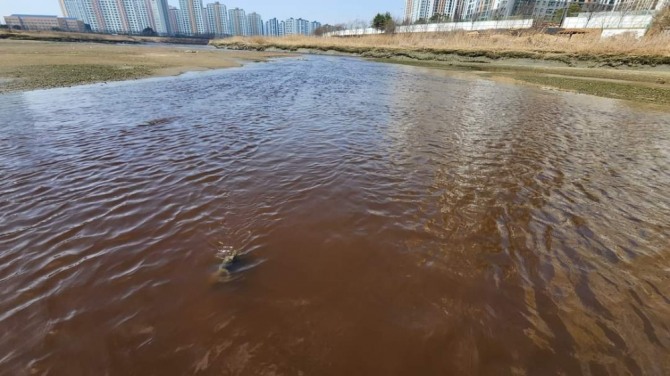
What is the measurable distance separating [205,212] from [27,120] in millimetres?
9916

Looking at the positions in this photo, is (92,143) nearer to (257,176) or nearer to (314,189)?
(257,176)

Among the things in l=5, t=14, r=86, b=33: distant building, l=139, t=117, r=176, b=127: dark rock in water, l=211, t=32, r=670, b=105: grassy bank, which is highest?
l=5, t=14, r=86, b=33: distant building

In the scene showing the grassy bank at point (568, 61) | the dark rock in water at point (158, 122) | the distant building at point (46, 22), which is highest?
the distant building at point (46, 22)

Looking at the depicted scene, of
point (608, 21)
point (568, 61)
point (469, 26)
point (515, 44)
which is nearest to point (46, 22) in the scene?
point (469, 26)

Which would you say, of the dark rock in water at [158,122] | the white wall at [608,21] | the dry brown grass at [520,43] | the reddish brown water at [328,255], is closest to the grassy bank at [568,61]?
the dry brown grass at [520,43]

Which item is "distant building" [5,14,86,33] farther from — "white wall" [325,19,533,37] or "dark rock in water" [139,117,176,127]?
"dark rock in water" [139,117,176,127]

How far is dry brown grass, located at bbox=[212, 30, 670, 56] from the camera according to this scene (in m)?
35.5

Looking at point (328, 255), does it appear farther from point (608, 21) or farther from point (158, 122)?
point (608, 21)

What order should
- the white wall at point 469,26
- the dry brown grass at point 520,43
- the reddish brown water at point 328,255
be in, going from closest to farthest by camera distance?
the reddish brown water at point 328,255, the dry brown grass at point 520,43, the white wall at point 469,26

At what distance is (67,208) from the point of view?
5348mm

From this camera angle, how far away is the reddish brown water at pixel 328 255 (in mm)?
3027

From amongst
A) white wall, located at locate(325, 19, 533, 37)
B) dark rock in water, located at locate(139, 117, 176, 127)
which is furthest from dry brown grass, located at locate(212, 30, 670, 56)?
dark rock in water, located at locate(139, 117, 176, 127)

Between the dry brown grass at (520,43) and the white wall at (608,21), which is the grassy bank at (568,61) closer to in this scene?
the dry brown grass at (520,43)

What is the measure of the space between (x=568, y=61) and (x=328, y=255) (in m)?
47.2
